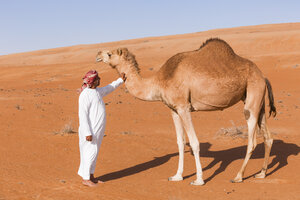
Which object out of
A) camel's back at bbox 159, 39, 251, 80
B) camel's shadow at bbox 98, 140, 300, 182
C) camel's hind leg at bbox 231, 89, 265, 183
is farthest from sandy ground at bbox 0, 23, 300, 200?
camel's back at bbox 159, 39, 251, 80

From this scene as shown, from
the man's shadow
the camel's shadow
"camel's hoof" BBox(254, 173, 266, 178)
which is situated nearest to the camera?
"camel's hoof" BBox(254, 173, 266, 178)

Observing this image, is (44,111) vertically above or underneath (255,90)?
underneath

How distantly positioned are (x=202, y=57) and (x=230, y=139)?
4588 mm

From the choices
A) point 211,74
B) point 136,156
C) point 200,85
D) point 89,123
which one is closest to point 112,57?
point 89,123

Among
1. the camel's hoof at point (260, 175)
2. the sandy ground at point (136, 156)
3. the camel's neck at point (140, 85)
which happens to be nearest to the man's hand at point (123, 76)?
the camel's neck at point (140, 85)

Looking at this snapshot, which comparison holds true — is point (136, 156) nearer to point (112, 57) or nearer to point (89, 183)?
point (89, 183)

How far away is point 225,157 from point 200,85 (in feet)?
10.2

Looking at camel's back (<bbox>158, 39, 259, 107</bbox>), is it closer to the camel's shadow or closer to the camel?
the camel

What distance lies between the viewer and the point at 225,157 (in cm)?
930

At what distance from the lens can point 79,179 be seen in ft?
23.4

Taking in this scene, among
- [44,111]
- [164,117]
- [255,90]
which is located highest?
[255,90]

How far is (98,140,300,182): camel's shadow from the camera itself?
7.95m

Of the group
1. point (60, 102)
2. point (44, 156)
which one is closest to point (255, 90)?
point (44, 156)

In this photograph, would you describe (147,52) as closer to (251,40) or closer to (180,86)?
(251,40)
